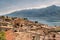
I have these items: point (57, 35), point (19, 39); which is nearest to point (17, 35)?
point (19, 39)

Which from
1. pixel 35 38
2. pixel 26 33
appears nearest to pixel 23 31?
pixel 26 33

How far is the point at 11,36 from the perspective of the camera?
1080 inches

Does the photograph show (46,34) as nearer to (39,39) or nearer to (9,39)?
(39,39)

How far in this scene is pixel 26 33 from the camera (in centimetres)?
2806

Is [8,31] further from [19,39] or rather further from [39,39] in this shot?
[39,39]

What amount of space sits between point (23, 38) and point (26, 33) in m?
1.23

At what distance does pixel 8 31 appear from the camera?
28188 mm

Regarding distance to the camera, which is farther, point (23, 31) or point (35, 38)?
point (23, 31)

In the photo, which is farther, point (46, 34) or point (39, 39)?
point (46, 34)

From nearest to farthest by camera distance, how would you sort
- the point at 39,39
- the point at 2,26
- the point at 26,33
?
1. the point at 39,39
2. the point at 26,33
3. the point at 2,26

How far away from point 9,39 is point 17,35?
1014mm

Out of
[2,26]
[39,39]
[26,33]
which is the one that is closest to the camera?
[39,39]

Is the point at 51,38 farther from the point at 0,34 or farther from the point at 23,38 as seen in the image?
the point at 0,34

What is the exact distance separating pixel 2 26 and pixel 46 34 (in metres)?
5.51
